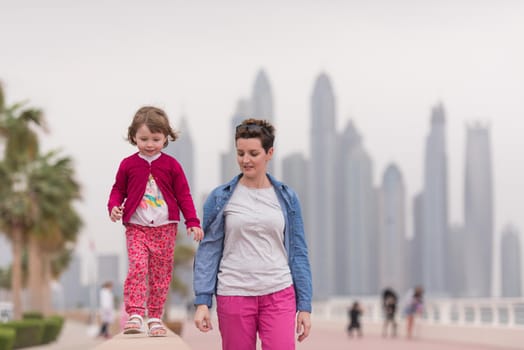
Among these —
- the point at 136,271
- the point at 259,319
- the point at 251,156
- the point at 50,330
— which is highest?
the point at 251,156

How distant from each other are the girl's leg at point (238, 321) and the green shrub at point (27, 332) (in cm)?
2229

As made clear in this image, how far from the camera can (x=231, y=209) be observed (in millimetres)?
6027

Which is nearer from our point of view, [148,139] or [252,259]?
[252,259]

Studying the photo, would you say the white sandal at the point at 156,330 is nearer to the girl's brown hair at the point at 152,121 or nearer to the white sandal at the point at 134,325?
the white sandal at the point at 134,325

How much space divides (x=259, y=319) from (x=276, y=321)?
0.11m

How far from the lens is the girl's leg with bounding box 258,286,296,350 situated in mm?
5965

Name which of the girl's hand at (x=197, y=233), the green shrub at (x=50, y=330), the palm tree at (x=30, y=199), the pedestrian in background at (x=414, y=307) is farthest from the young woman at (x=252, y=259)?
the palm tree at (x=30, y=199)

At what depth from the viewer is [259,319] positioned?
6051mm

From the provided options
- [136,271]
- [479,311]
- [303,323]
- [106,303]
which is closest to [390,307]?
[479,311]

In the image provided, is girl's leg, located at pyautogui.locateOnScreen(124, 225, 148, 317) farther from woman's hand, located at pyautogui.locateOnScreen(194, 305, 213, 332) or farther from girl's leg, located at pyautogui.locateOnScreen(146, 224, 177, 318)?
woman's hand, located at pyautogui.locateOnScreen(194, 305, 213, 332)

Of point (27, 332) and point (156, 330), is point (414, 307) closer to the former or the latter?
point (27, 332)

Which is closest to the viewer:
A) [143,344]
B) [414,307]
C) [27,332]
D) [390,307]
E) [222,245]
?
[143,344]

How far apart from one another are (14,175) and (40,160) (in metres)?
2.07

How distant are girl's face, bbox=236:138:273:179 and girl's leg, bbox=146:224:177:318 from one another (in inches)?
30.0
